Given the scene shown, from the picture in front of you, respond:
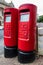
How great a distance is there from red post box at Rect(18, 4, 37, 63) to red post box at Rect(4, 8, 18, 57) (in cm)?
46

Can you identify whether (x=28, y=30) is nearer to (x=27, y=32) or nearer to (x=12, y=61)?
(x=27, y=32)

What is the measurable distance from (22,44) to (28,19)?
77 cm

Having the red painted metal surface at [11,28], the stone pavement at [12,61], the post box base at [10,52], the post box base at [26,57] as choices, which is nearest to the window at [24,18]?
the red painted metal surface at [11,28]

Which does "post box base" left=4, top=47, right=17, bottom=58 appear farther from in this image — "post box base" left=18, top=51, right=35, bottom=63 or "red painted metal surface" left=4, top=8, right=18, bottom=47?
"post box base" left=18, top=51, right=35, bottom=63

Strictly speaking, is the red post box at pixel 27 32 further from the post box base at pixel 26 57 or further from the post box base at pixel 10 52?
the post box base at pixel 10 52

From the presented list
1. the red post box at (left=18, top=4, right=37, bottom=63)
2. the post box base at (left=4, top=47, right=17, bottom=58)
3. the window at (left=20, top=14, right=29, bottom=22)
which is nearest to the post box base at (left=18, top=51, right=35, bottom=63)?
the red post box at (left=18, top=4, right=37, bottom=63)

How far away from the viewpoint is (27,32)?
15.4ft

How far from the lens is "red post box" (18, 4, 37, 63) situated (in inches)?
184

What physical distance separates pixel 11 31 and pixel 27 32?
0.81 metres

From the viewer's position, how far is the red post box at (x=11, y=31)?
5.27 metres

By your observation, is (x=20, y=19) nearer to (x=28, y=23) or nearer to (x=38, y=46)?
(x=28, y=23)

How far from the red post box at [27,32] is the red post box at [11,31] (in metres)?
0.46

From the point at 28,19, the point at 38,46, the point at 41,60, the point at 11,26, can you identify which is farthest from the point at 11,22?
the point at 41,60

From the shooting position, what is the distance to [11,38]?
5.34 metres
